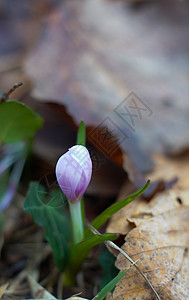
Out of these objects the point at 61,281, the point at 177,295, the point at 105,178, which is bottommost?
the point at 177,295

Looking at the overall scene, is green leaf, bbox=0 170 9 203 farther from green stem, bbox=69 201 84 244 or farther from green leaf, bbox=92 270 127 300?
green leaf, bbox=92 270 127 300

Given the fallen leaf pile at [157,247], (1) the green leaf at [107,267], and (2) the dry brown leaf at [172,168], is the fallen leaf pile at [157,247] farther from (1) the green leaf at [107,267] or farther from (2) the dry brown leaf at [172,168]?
(2) the dry brown leaf at [172,168]

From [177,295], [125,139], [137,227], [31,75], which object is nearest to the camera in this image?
[177,295]

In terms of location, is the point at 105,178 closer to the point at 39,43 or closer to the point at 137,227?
the point at 137,227

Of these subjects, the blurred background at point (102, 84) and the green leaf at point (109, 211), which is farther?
the blurred background at point (102, 84)

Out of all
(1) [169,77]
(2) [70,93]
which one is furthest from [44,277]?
(1) [169,77]

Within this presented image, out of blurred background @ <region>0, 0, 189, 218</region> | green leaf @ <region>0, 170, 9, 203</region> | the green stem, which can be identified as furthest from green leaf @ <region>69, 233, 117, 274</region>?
green leaf @ <region>0, 170, 9, 203</region>

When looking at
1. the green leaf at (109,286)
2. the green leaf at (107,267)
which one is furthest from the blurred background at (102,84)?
the green leaf at (109,286)
